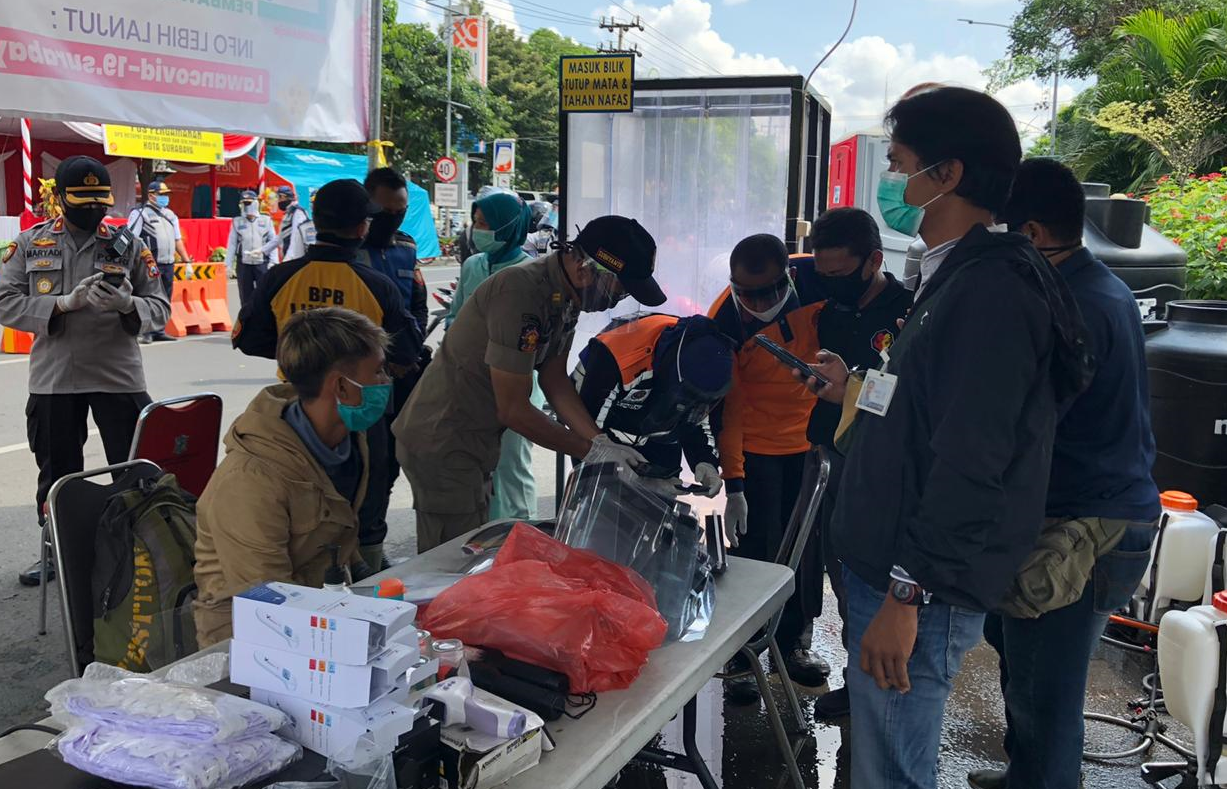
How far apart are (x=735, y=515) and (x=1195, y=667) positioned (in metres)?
1.37

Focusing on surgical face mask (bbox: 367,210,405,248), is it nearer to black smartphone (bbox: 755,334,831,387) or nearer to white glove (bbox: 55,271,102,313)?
white glove (bbox: 55,271,102,313)

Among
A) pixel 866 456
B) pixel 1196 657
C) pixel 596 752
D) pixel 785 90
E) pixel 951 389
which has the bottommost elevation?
pixel 1196 657

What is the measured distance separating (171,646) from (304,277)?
158 centimetres

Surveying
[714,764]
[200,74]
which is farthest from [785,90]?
[714,764]

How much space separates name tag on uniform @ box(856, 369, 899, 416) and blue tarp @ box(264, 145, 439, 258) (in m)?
20.4

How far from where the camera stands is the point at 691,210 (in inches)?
206

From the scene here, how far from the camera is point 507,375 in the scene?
2707mm

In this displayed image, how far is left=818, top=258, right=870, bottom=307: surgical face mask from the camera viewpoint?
131 inches

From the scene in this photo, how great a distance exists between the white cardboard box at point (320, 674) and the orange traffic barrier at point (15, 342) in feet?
32.3

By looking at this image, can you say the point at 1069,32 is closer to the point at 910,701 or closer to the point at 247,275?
the point at 247,275

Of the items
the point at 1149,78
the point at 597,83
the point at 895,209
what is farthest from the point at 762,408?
the point at 1149,78

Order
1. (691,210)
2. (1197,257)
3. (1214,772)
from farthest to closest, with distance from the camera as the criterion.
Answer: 1. (1197,257)
2. (691,210)
3. (1214,772)

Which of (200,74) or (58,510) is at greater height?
(200,74)

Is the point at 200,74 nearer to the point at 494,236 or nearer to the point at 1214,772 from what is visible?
the point at 494,236
